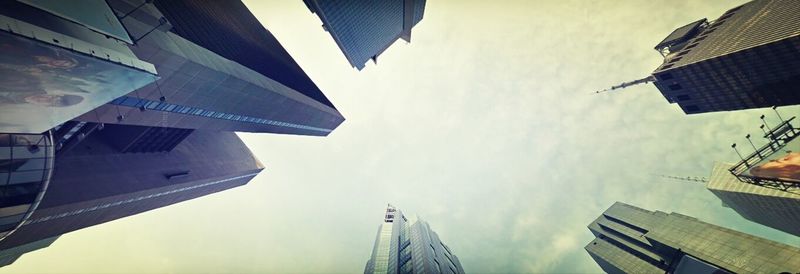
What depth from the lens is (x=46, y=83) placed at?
1806cm

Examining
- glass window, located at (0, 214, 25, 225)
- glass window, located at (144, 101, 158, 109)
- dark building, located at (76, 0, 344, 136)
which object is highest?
dark building, located at (76, 0, 344, 136)

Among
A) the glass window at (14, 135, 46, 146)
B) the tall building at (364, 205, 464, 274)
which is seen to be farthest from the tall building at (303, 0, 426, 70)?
the glass window at (14, 135, 46, 146)

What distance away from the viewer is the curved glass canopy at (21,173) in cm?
2080

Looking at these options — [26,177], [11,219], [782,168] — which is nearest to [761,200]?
[782,168]

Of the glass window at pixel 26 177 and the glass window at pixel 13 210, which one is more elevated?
the glass window at pixel 26 177

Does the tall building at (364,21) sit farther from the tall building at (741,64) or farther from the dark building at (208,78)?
the tall building at (741,64)

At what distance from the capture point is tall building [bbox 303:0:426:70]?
344 feet

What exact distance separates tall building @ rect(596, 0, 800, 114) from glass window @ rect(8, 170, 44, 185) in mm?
113541

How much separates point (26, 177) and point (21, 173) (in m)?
0.62

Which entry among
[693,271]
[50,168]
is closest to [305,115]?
[50,168]

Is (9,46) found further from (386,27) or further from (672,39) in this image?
(672,39)

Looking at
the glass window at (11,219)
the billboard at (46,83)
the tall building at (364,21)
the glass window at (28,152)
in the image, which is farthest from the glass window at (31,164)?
the tall building at (364,21)

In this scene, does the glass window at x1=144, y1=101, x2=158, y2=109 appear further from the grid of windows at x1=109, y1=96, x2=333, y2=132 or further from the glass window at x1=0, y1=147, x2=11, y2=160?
the glass window at x1=0, y1=147, x2=11, y2=160

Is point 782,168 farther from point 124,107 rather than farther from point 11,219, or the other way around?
point 11,219
